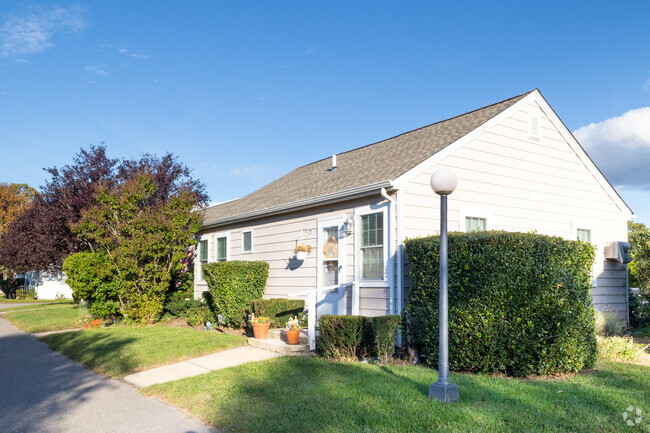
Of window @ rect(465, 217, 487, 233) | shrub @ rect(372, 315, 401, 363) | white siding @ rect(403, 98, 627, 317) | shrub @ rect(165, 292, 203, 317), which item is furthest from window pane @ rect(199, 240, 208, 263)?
shrub @ rect(372, 315, 401, 363)

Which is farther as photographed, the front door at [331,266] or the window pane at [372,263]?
the front door at [331,266]

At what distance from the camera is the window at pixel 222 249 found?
47.1ft

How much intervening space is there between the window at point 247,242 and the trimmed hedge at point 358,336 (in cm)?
549

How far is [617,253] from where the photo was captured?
39.2 feet

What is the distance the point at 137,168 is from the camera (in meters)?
18.0

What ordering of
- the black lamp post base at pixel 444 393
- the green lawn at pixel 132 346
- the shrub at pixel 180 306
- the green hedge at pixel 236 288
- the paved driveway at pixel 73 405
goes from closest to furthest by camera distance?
the paved driveway at pixel 73 405, the black lamp post base at pixel 444 393, the green lawn at pixel 132 346, the green hedge at pixel 236 288, the shrub at pixel 180 306

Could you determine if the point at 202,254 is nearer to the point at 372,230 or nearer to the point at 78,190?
the point at 78,190

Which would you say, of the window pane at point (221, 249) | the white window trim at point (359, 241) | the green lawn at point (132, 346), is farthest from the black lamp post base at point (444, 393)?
the window pane at point (221, 249)

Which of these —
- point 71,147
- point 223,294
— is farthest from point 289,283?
point 71,147

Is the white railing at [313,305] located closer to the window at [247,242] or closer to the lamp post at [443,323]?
the lamp post at [443,323]

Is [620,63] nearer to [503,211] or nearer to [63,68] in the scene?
[503,211]

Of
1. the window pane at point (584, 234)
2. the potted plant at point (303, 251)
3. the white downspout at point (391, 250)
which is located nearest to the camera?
the white downspout at point (391, 250)

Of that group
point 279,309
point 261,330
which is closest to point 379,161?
point 279,309

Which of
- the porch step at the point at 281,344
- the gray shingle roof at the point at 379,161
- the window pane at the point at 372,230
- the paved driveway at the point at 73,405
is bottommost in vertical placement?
the paved driveway at the point at 73,405
